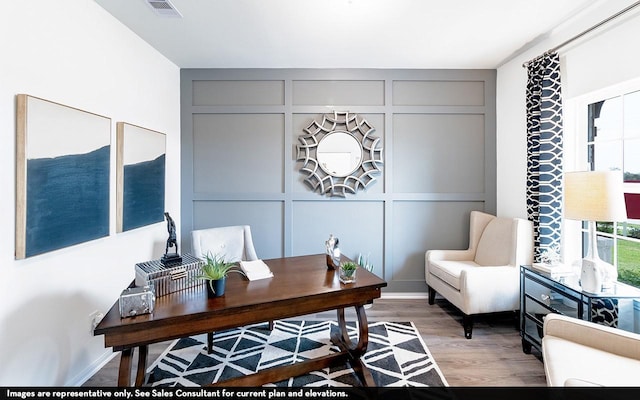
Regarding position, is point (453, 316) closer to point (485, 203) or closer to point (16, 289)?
point (485, 203)

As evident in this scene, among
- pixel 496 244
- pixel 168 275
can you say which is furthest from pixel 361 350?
pixel 496 244

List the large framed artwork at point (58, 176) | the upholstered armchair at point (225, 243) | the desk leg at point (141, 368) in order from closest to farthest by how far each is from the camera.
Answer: the large framed artwork at point (58, 176), the desk leg at point (141, 368), the upholstered armchair at point (225, 243)

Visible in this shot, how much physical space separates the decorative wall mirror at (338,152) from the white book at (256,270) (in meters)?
1.44

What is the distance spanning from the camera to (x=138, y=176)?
2512mm

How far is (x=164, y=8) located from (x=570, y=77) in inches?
128

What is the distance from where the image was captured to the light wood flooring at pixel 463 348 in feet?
6.53

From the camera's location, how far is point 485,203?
3.38m

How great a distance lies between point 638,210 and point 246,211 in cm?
333

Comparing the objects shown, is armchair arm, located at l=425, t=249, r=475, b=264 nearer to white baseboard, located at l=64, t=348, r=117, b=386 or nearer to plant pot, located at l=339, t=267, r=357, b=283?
plant pot, located at l=339, t=267, r=357, b=283

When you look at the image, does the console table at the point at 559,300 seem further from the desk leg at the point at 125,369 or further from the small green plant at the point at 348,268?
the desk leg at the point at 125,369

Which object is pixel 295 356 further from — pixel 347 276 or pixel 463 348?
pixel 463 348

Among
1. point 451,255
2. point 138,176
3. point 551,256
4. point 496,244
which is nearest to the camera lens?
point 551,256

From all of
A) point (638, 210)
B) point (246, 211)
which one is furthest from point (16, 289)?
point (638, 210)

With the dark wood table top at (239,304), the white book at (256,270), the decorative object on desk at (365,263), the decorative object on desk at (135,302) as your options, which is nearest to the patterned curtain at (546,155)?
the decorative object on desk at (365,263)
